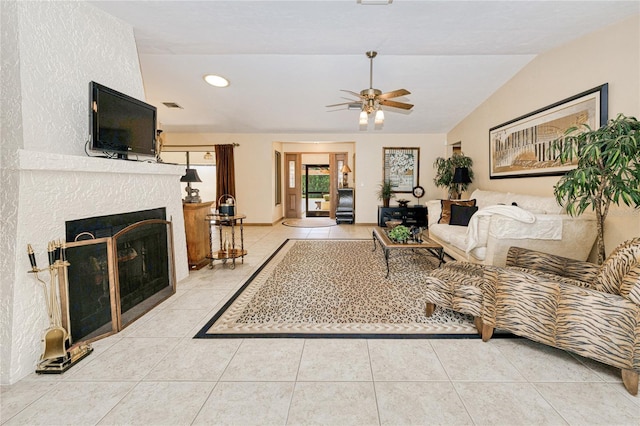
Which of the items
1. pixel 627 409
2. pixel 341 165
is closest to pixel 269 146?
pixel 341 165

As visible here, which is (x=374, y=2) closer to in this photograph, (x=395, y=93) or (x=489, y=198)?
(x=395, y=93)

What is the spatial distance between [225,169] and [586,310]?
7162 millimetres

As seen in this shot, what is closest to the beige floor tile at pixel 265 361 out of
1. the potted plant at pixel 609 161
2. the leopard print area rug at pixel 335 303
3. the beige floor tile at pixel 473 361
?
the leopard print area rug at pixel 335 303

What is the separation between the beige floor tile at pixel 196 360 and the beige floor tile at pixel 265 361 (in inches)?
2.7

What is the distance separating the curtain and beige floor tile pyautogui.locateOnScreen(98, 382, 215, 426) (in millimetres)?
6182

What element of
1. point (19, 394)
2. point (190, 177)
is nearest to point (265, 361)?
point (19, 394)

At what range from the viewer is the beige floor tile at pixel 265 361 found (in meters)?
1.76

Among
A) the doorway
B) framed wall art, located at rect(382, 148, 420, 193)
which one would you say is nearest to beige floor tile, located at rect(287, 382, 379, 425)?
framed wall art, located at rect(382, 148, 420, 193)

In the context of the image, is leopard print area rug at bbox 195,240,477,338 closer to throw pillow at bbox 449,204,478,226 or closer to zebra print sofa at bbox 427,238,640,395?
zebra print sofa at bbox 427,238,640,395

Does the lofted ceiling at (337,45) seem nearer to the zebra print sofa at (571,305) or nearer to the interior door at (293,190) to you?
the zebra print sofa at (571,305)

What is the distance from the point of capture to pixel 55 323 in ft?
6.04

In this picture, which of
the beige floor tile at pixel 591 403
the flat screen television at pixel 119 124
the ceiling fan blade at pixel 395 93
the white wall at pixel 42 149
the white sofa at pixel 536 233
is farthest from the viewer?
the ceiling fan blade at pixel 395 93

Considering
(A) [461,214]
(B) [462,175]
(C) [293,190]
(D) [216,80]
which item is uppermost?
(D) [216,80]

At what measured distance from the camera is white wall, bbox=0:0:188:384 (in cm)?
172
